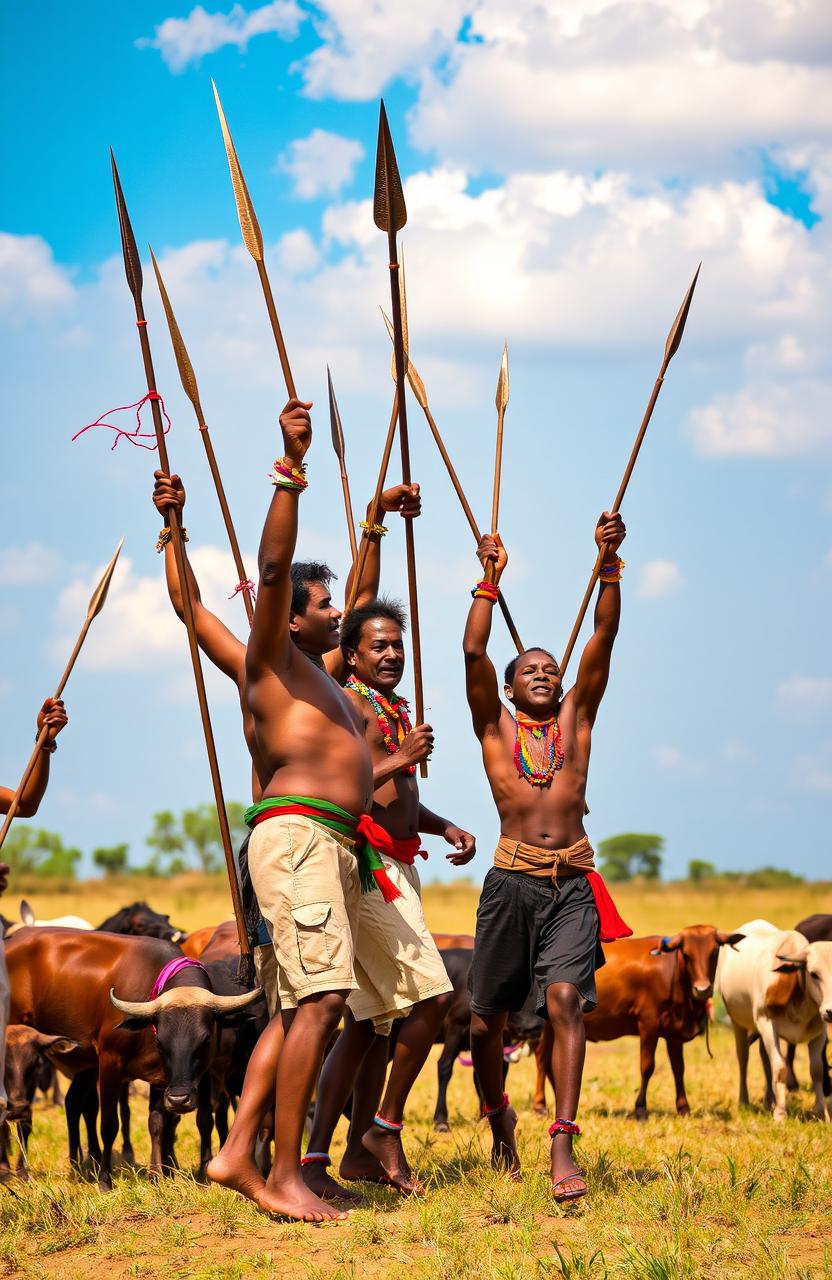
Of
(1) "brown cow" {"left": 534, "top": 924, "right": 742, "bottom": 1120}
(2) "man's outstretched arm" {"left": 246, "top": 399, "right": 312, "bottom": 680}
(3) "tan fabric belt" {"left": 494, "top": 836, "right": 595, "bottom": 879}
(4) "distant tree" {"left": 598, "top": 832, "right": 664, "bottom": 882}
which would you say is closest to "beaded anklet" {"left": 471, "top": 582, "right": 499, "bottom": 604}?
(3) "tan fabric belt" {"left": 494, "top": 836, "right": 595, "bottom": 879}

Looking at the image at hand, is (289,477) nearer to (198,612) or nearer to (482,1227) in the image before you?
(198,612)

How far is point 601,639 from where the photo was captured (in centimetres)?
767

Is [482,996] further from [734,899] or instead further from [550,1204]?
[734,899]

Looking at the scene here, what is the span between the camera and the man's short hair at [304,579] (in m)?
7.02

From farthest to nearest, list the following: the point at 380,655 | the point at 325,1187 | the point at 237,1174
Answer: the point at 380,655
the point at 325,1187
the point at 237,1174

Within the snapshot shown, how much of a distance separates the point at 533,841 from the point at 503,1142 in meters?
1.57

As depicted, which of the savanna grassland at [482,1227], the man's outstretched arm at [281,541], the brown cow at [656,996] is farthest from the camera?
the brown cow at [656,996]

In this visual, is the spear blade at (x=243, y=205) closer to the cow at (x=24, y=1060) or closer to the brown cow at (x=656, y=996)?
the cow at (x=24, y=1060)

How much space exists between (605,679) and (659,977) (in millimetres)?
6282

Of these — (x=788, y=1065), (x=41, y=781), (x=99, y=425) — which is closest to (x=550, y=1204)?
(x=41, y=781)

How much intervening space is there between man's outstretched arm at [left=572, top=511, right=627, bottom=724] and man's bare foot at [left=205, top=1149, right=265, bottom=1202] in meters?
2.91

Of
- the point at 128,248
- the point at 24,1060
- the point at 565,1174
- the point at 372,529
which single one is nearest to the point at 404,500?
the point at 372,529

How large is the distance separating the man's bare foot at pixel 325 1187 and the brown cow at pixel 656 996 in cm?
607

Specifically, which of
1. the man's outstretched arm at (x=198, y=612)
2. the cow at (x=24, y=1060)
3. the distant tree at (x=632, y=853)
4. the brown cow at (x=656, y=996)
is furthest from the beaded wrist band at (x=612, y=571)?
the distant tree at (x=632, y=853)
